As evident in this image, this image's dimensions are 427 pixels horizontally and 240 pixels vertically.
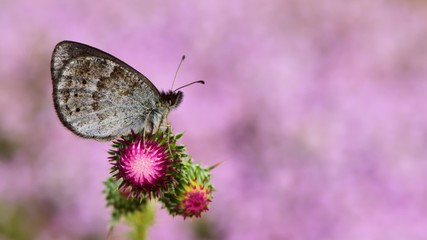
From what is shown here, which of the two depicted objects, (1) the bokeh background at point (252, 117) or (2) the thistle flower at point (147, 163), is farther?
(1) the bokeh background at point (252, 117)

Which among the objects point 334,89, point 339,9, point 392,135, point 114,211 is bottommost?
point 114,211

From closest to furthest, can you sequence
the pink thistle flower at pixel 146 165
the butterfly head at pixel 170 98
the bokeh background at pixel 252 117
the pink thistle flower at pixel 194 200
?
the pink thistle flower at pixel 146 165, the pink thistle flower at pixel 194 200, the butterfly head at pixel 170 98, the bokeh background at pixel 252 117

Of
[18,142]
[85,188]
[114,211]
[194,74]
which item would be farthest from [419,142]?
[114,211]

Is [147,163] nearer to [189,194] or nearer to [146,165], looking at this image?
[146,165]

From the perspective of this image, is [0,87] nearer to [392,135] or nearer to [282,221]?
[282,221]

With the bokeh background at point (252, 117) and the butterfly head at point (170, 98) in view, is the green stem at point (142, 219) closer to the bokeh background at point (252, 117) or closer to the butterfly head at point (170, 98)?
the butterfly head at point (170, 98)

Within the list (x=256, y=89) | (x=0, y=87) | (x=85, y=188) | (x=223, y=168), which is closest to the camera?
(x=85, y=188)

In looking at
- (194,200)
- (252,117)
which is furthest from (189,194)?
(252,117)

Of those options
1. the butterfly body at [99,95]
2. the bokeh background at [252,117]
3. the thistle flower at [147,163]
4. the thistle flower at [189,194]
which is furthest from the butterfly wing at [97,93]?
the bokeh background at [252,117]
